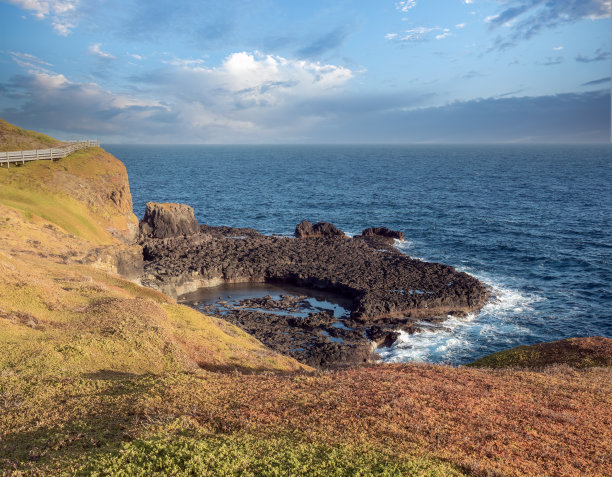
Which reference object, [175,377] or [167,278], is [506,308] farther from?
[175,377]

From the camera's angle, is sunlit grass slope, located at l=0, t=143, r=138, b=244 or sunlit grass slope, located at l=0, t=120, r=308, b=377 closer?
sunlit grass slope, located at l=0, t=120, r=308, b=377

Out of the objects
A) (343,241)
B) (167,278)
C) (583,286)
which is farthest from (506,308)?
(167,278)

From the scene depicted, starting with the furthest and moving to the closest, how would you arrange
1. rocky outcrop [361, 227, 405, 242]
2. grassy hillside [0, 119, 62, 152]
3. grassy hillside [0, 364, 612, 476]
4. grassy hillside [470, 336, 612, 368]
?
rocky outcrop [361, 227, 405, 242], grassy hillside [0, 119, 62, 152], grassy hillside [470, 336, 612, 368], grassy hillside [0, 364, 612, 476]

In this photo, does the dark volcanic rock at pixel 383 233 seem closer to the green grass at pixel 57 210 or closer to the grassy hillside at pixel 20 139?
the green grass at pixel 57 210

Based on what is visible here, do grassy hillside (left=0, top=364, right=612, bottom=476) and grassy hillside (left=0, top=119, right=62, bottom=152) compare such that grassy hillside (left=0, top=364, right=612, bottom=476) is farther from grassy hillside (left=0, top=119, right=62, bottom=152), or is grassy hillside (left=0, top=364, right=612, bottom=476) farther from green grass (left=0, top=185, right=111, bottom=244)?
grassy hillside (left=0, top=119, right=62, bottom=152)

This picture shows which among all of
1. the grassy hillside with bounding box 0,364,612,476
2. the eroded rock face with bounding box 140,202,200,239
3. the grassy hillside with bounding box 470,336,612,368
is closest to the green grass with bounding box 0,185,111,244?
the eroded rock face with bounding box 140,202,200,239

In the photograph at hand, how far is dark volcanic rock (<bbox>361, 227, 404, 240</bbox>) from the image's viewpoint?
83.6m

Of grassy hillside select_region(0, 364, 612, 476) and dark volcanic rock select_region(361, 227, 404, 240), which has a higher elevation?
grassy hillside select_region(0, 364, 612, 476)

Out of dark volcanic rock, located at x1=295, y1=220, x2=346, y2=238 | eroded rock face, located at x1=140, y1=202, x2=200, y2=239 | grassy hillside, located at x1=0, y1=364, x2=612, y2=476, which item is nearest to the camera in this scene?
grassy hillside, located at x1=0, y1=364, x2=612, y2=476

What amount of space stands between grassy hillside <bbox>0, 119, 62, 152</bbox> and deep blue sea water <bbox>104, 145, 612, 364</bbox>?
89.6ft

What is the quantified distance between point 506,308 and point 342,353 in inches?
971

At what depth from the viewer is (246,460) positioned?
10.2 meters

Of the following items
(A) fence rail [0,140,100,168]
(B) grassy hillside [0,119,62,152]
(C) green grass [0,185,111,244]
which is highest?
(B) grassy hillside [0,119,62,152]

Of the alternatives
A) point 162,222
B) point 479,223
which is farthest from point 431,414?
point 479,223
